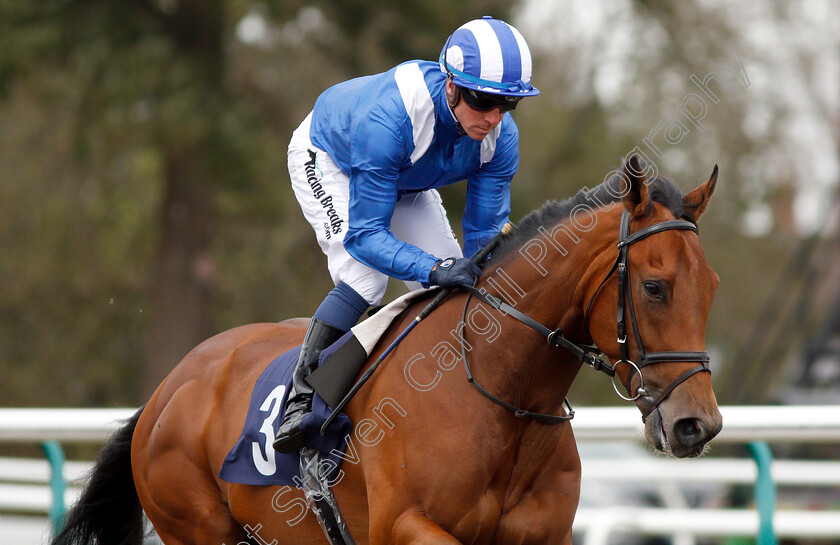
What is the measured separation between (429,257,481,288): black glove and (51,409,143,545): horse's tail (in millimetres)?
1967

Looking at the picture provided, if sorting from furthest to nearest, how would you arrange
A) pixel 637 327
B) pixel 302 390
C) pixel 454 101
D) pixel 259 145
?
pixel 259 145 < pixel 302 390 < pixel 454 101 < pixel 637 327

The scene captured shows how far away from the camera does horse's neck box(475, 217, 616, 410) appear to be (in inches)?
118

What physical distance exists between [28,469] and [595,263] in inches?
215

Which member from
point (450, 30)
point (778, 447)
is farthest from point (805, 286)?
point (450, 30)

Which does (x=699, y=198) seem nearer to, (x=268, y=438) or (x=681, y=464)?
(x=268, y=438)

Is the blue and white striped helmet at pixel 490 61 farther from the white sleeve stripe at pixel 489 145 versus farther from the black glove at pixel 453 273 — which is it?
the black glove at pixel 453 273

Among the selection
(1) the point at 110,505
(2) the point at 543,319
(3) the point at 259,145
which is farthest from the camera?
(3) the point at 259,145

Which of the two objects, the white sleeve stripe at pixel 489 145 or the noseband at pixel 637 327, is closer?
the noseband at pixel 637 327

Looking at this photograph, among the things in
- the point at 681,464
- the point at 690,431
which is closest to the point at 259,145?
the point at 681,464

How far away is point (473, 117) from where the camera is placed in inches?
128

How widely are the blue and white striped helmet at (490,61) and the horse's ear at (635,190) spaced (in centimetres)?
49

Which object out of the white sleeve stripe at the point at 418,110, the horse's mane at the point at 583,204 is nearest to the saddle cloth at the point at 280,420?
the horse's mane at the point at 583,204

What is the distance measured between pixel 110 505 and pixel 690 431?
291 cm

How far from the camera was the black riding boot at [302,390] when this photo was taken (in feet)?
11.0
